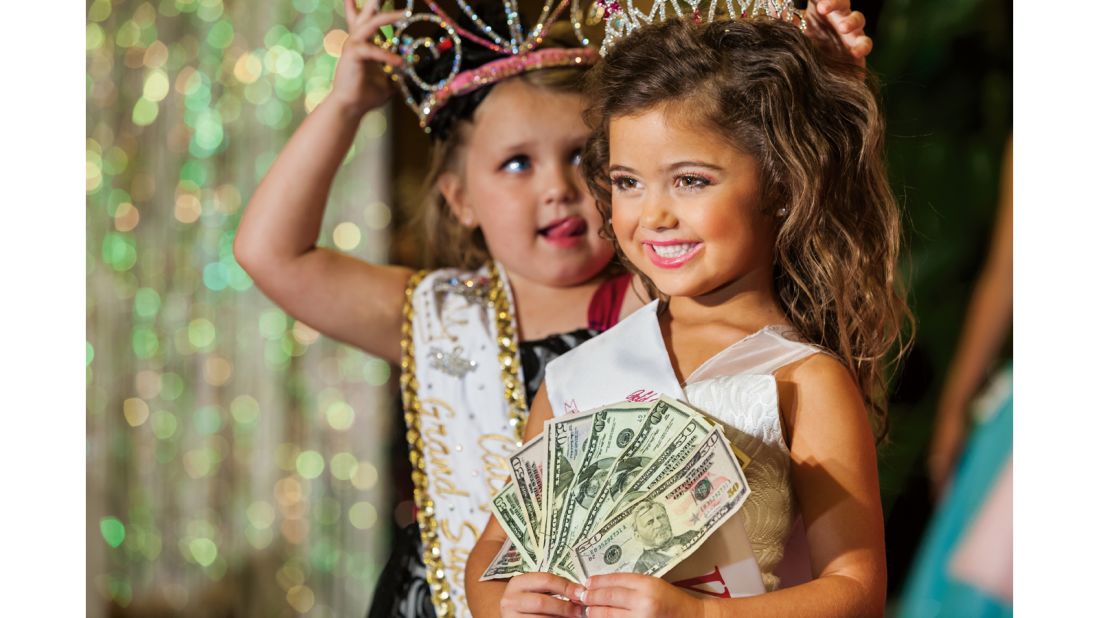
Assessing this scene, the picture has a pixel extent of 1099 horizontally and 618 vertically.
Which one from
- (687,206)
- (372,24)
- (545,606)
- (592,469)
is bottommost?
(545,606)

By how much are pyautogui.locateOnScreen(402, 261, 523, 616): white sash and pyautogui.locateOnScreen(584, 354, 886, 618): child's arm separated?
42cm

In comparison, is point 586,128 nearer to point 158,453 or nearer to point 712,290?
point 712,290

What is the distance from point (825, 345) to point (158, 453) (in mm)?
1856

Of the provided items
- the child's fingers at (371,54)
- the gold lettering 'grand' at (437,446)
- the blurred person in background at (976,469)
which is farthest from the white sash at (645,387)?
the blurred person in background at (976,469)

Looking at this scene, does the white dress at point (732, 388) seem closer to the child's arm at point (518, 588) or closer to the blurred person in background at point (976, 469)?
the child's arm at point (518, 588)

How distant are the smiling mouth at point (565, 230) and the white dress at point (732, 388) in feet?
0.64

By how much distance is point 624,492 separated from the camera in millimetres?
921

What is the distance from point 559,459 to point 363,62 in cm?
61

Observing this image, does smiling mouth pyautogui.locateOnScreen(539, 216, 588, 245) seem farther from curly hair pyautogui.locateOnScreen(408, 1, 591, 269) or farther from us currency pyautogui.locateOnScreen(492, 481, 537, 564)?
us currency pyautogui.locateOnScreen(492, 481, 537, 564)

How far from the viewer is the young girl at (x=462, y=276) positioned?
4.27 feet

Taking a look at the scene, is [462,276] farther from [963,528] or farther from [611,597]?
[963,528]

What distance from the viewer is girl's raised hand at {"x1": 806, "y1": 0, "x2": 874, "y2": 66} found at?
1108 mm

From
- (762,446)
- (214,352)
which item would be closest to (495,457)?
(762,446)

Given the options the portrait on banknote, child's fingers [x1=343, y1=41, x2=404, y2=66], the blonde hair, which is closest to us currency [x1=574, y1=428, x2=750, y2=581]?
the portrait on banknote
